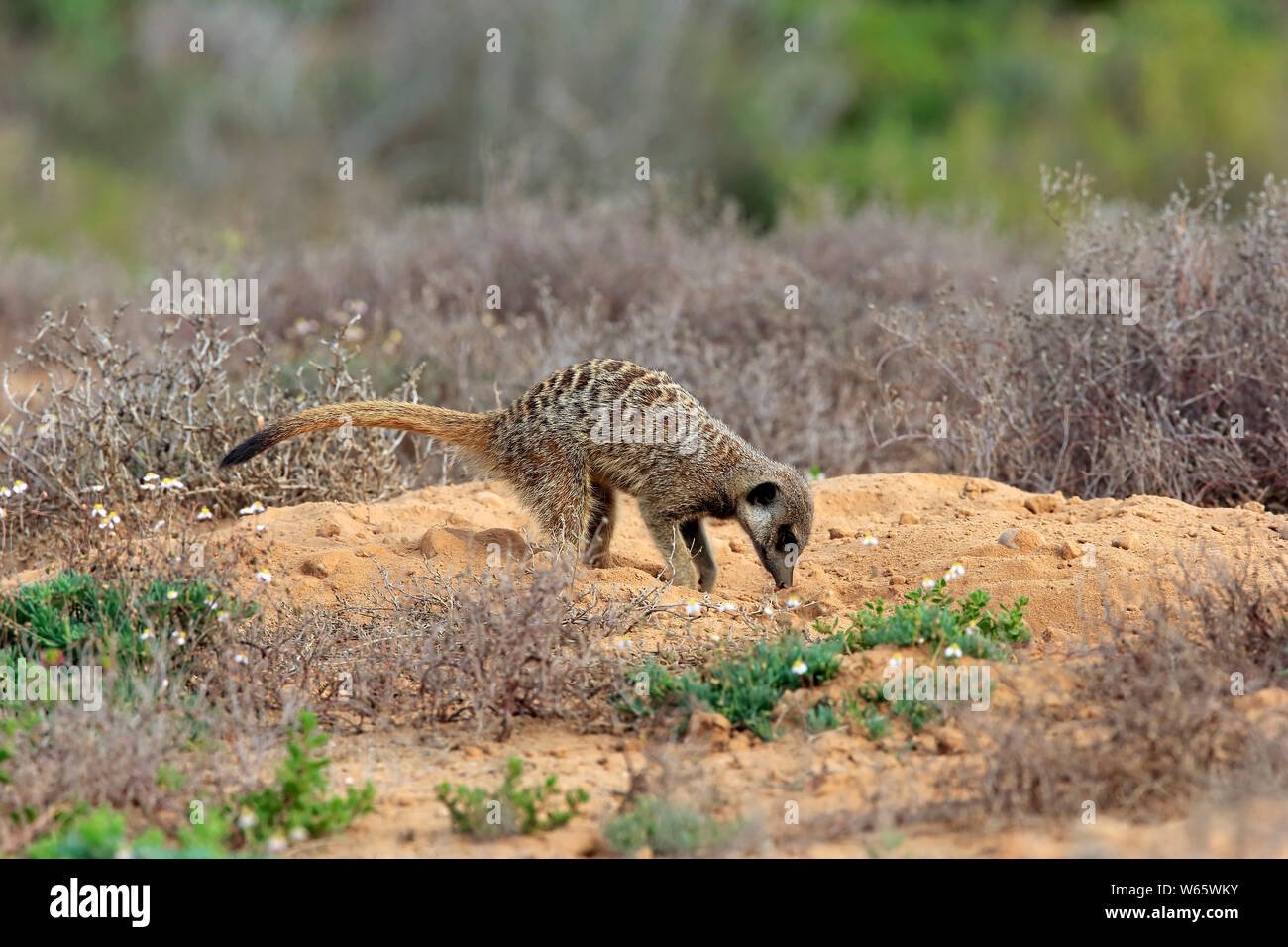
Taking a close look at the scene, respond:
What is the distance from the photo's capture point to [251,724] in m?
4.16

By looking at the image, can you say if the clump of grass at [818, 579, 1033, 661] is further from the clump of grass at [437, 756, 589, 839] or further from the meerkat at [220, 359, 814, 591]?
the clump of grass at [437, 756, 589, 839]

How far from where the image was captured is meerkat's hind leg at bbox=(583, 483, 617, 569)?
250 inches

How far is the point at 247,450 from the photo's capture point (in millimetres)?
5680

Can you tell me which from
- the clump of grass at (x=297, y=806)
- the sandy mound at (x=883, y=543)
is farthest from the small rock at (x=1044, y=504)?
the clump of grass at (x=297, y=806)

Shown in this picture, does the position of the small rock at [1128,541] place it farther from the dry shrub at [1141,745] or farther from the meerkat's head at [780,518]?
the dry shrub at [1141,745]

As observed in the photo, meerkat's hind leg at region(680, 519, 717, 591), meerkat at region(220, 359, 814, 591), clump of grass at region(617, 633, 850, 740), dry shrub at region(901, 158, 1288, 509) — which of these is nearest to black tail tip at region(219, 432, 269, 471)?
meerkat at region(220, 359, 814, 591)

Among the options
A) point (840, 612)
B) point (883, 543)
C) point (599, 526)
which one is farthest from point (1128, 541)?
point (599, 526)

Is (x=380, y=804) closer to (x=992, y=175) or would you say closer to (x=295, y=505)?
(x=295, y=505)

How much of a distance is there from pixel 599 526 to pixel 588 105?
13.7 metres

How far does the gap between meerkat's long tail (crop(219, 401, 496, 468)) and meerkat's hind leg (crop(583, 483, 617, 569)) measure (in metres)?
0.57

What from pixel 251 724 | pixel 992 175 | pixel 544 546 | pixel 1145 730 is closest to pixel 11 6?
pixel 992 175

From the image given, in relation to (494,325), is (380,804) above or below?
below

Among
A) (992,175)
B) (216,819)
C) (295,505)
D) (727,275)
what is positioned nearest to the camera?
(216,819)
